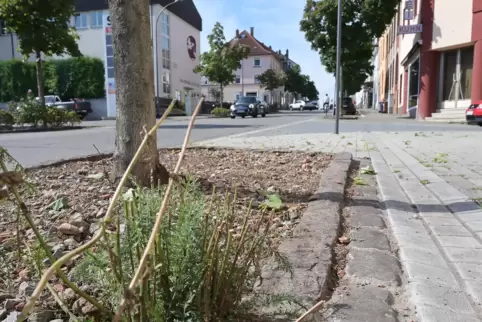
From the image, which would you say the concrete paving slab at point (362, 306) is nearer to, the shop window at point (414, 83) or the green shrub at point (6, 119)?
the green shrub at point (6, 119)

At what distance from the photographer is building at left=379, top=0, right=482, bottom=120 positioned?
64.7 ft

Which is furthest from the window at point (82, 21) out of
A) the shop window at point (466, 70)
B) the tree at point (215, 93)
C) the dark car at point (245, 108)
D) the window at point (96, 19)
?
the shop window at point (466, 70)

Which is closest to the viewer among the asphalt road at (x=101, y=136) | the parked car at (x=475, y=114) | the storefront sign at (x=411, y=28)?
the asphalt road at (x=101, y=136)

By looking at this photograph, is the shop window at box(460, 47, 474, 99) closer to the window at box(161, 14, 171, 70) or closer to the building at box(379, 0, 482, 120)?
the building at box(379, 0, 482, 120)

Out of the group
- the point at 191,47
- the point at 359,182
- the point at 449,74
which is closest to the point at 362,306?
the point at 359,182

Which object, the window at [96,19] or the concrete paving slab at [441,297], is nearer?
the concrete paving slab at [441,297]

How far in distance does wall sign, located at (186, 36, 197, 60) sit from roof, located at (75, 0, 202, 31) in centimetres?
183

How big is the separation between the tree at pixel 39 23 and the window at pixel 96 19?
2635 cm

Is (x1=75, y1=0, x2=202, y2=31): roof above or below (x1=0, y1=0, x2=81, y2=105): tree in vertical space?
above

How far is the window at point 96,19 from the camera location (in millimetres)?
42844

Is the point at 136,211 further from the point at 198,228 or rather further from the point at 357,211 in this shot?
the point at 357,211

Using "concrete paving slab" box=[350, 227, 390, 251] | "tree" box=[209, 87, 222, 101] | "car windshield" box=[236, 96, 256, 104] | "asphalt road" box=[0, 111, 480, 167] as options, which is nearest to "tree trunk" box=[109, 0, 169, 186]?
"asphalt road" box=[0, 111, 480, 167]

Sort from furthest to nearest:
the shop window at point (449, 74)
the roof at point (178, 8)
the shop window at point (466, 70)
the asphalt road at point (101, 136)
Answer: the roof at point (178, 8) → the shop window at point (449, 74) → the shop window at point (466, 70) → the asphalt road at point (101, 136)

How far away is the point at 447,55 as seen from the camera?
72.3ft
